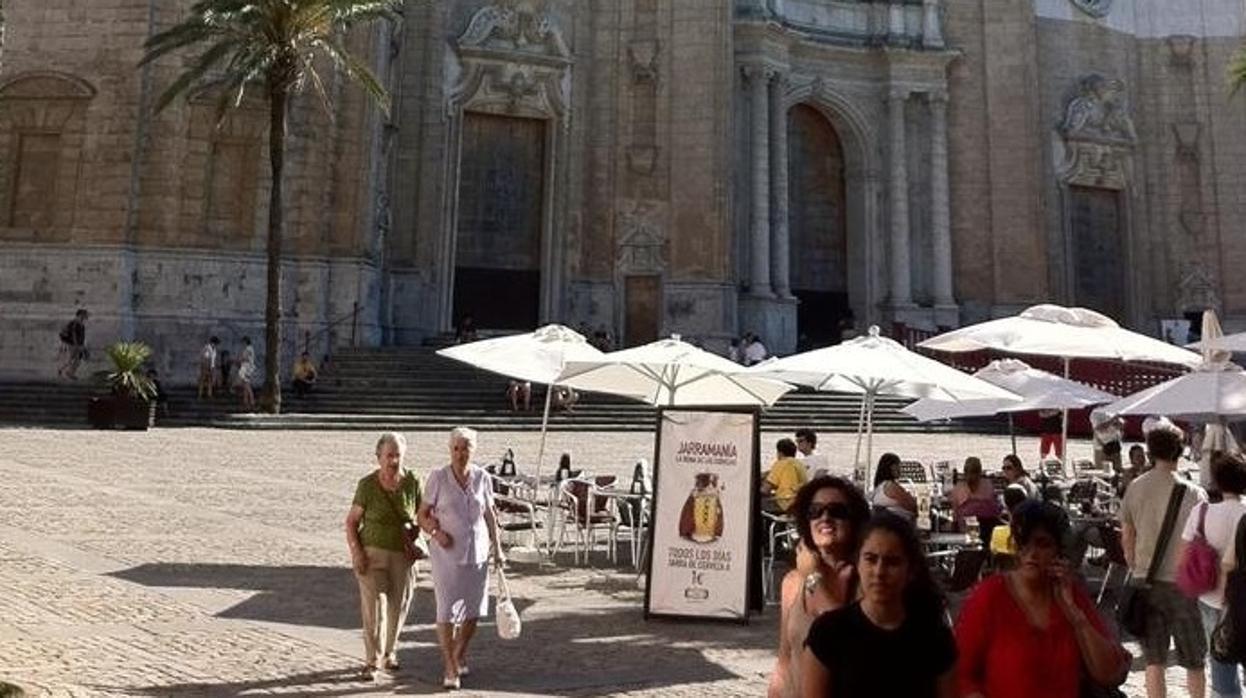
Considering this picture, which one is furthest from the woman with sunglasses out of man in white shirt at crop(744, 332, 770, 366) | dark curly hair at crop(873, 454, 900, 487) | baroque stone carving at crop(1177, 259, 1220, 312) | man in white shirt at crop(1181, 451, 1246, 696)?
baroque stone carving at crop(1177, 259, 1220, 312)

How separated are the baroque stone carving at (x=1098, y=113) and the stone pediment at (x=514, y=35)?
18957 millimetres

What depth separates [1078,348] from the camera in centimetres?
1148

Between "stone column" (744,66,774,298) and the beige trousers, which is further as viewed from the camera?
"stone column" (744,66,774,298)

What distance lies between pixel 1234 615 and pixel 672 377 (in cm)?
551

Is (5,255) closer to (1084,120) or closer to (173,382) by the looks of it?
(173,382)

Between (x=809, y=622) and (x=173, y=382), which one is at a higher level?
(x=173, y=382)

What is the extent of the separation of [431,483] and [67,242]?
24.6 m

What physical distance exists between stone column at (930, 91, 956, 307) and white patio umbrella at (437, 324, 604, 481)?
28080 mm

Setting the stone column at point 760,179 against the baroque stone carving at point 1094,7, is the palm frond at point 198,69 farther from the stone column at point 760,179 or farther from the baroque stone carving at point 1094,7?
the baroque stone carving at point 1094,7

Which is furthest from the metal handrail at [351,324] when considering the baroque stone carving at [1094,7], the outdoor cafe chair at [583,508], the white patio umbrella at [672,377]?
Result: the baroque stone carving at [1094,7]

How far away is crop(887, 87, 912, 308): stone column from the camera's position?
3672cm

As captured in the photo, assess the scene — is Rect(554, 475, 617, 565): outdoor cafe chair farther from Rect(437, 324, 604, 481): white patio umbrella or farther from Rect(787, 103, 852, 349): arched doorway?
Rect(787, 103, 852, 349): arched doorway

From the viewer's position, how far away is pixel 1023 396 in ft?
42.2

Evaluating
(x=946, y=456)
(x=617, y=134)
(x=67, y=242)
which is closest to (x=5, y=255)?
(x=67, y=242)
